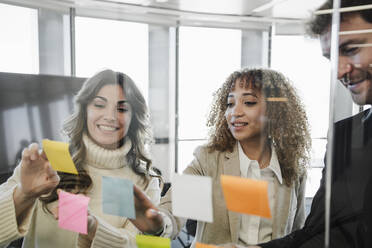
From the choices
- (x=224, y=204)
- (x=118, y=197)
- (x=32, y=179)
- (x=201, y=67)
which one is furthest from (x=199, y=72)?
(x=32, y=179)

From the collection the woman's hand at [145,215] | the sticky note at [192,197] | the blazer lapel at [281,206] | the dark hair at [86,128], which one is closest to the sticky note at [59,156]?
the dark hair at [86,128]

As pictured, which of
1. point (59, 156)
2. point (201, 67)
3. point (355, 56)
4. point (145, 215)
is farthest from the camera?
point (59, 156)

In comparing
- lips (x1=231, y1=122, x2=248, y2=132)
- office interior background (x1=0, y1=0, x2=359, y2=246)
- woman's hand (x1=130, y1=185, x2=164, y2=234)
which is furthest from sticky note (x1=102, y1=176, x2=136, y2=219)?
lips (x1=231, y1=122, x2=248, y2=132)

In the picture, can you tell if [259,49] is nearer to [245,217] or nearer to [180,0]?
[180,0]

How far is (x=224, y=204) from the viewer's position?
2.40ft

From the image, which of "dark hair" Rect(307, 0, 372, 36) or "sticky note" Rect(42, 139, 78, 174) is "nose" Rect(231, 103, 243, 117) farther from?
"sticky note" Rect(42, 139, 78, 174)

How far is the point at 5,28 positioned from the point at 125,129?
0.61 metres

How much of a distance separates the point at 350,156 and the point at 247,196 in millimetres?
255

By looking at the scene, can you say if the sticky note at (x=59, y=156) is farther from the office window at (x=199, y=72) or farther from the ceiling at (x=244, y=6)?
the ceiling at (x=244, y=6)

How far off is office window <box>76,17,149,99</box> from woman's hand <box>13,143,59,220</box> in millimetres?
340

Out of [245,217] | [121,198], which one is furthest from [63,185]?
[245,217]

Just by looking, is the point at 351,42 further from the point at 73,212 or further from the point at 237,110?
the point at 73,212

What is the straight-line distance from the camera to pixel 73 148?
96 cm

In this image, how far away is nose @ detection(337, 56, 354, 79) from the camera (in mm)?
649
